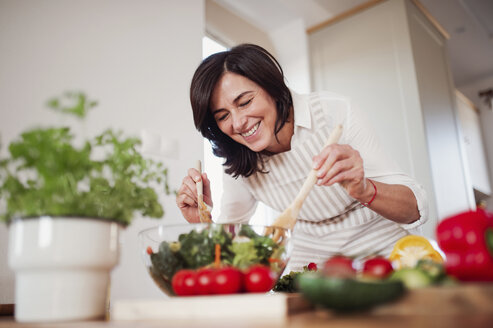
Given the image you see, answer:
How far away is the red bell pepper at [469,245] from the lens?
49 cm

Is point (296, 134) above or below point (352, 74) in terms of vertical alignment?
below

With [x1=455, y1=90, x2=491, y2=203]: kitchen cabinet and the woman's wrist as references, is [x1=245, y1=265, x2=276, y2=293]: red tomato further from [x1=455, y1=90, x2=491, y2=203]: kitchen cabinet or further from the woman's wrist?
[x1=455, y1=90, x2=491, y2=203]: kitchen cabinet

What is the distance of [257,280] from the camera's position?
587 millimetres

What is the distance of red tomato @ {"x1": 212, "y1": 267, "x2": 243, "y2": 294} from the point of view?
57 centimetres

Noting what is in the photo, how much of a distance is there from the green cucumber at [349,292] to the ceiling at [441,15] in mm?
2614

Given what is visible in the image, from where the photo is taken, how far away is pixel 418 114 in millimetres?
2611

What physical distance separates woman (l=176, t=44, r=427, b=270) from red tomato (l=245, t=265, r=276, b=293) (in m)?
0.54

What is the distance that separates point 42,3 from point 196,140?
0.90m

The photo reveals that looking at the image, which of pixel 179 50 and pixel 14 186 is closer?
pixel 14 186

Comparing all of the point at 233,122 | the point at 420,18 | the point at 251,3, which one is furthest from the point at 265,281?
the point at 420,18

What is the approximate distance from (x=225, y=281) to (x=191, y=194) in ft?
1.96

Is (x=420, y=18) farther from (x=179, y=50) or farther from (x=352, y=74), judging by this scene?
(x=179, y=50)

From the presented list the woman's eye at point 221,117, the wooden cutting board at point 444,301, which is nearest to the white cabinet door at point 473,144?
the woman's eye at point 221,117

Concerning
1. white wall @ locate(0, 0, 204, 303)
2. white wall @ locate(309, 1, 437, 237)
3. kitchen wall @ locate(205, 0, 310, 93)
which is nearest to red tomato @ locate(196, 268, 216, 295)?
white wall @ locate(0, 0, 204, 303)
